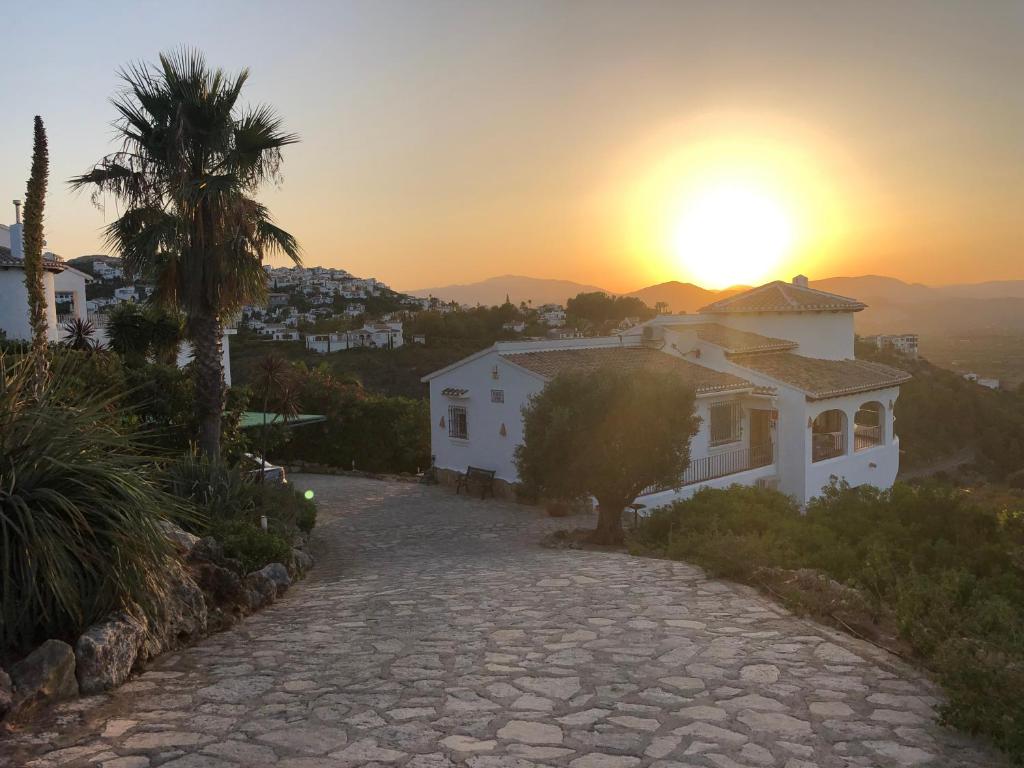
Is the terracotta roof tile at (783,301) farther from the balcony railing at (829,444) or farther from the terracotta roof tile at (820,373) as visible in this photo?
the balcony railing at (829,444)

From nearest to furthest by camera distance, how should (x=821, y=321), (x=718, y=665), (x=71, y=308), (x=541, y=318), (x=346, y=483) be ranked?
(x=718, y=665)
(x=346, y=483)
(x=821, y=321)
(x=71, y=308)
(x=541, y=318)

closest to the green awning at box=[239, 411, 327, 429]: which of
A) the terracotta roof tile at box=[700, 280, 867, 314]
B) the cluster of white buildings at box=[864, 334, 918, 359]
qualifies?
the terracotta roof tile at box=[700, 280, 867, 314]

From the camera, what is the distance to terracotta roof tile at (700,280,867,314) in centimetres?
2789

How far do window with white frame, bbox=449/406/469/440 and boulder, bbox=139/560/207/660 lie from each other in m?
15.1

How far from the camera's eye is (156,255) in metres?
14.9

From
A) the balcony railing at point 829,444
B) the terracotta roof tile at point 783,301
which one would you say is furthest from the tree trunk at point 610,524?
the terracotta roof tile at point 783,301

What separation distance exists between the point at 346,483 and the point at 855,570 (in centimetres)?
1571

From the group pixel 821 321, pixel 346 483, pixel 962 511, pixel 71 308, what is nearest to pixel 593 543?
pixel 962 511

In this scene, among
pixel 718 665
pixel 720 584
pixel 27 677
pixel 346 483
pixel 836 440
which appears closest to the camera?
pixel 27 677

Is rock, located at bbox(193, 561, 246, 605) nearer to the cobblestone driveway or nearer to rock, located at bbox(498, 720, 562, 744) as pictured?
the cobblestone driveway

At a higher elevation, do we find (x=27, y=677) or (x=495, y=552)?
(x=27, y=677)

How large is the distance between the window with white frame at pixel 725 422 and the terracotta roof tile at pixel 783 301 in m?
6.38

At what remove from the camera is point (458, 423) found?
2236cm

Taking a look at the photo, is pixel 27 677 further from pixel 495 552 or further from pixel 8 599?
pixel 495 552
